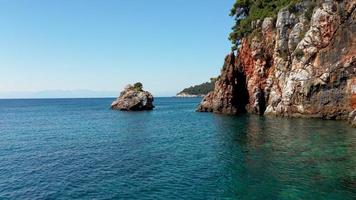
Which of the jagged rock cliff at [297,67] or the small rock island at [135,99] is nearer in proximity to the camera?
the jagged rock cliff at [297,67]

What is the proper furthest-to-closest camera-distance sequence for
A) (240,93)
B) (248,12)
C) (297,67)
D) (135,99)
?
1. (135,99)
2. (248,12)
3. (240,93)
4. (297,67)

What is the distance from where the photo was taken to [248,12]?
4791 inches

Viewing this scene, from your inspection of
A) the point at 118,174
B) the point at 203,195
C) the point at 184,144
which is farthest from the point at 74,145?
the point at 203,195

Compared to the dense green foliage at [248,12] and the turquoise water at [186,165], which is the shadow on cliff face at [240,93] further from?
the turquoise water at [186,165]

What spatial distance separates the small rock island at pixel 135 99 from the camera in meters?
138

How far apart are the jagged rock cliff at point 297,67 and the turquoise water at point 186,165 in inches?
518

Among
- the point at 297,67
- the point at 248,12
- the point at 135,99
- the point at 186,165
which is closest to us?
the point at 186,165

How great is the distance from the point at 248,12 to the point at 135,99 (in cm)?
5335

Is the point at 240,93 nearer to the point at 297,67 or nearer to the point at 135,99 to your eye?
the point at 297,67

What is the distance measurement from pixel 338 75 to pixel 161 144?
42850 millimetres

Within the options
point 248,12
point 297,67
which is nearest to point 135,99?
point 248,12

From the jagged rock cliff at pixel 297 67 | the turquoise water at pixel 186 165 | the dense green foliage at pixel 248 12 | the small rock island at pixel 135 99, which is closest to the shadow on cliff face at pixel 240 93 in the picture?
the jagged rock cliff at pixel 297 67

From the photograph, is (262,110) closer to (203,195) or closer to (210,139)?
(210,139)

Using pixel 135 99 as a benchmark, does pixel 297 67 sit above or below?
above
